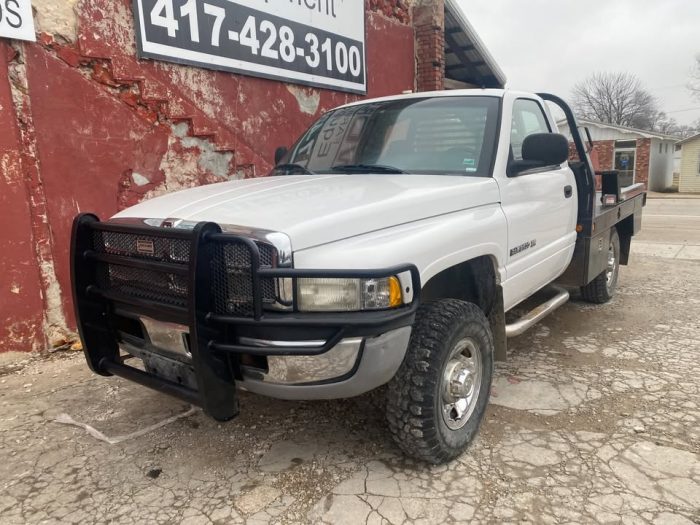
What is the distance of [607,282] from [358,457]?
151 inches

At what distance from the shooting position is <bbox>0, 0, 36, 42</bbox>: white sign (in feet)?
13.1

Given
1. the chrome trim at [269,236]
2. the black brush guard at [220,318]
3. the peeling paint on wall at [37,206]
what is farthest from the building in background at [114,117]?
the chrome trim at [269,236]

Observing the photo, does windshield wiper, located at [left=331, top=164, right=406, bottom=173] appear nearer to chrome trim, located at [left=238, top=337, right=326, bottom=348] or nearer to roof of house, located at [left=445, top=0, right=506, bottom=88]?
chrome trim, located at [left=238, top=337, right=326, bottom=348]

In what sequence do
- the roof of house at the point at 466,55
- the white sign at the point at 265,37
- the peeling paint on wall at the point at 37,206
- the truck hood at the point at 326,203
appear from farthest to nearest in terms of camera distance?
the roof of house at the point at 466,55 < the white sign at the point at 265,37 < the peeling paint on wall at the point at 37,206 < the truck hood at the point at 326,203

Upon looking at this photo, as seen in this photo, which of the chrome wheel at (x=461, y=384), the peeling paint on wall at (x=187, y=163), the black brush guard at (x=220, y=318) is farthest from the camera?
the peeling paint on wall at (x=187, y=163)

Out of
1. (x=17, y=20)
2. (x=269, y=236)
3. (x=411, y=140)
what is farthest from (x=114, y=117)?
(x=269, y=236)

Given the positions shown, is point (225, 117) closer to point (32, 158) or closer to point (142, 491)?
point (32, 158)

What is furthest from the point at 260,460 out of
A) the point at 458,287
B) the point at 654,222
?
the point at 654,222

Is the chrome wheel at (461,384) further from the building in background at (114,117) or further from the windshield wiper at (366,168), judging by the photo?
the building in background at (114,117)

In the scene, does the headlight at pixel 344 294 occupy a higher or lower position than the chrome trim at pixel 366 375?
higher

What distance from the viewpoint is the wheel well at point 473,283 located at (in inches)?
123

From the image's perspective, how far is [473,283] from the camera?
10.7 feet

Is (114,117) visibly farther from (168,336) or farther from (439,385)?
(439,385)

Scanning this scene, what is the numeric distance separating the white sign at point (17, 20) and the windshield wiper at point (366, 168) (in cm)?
263
